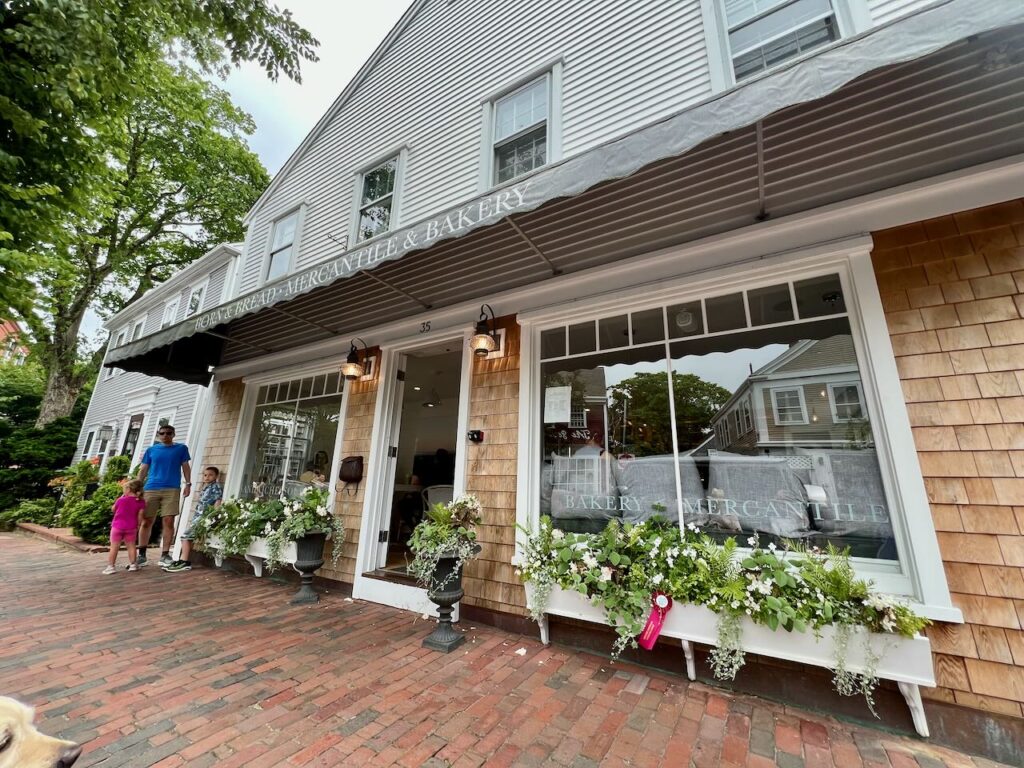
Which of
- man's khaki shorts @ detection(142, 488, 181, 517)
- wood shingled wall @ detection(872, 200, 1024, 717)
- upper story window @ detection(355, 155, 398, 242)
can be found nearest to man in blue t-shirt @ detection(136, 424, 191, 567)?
man's khaki shorts @ detection(142, 488, 181, 517)

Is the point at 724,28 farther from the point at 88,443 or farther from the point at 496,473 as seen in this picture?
the point at 88,443

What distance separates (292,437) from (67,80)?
156 inches

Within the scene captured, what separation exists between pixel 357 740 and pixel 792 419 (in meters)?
2.95

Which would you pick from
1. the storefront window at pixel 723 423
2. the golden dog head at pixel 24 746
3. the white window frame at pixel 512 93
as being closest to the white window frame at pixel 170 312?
the white window frame at pixel 512 93

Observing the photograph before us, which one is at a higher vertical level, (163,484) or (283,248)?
(283,248)

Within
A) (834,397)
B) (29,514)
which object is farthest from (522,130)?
(29,514)

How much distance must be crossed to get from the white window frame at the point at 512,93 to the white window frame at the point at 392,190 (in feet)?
4.11

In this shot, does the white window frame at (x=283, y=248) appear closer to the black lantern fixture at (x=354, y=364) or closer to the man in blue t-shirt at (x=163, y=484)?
the black lantern fixture at (x=354, y=364)

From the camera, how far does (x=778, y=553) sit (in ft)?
7.74

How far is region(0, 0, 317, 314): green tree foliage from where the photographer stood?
353cm

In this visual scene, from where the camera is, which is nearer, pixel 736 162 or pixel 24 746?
pixel 24 746

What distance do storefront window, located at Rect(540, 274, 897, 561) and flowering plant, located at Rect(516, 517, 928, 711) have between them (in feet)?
0.69

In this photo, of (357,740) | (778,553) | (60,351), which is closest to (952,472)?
(778,553)

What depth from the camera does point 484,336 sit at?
348 cm
